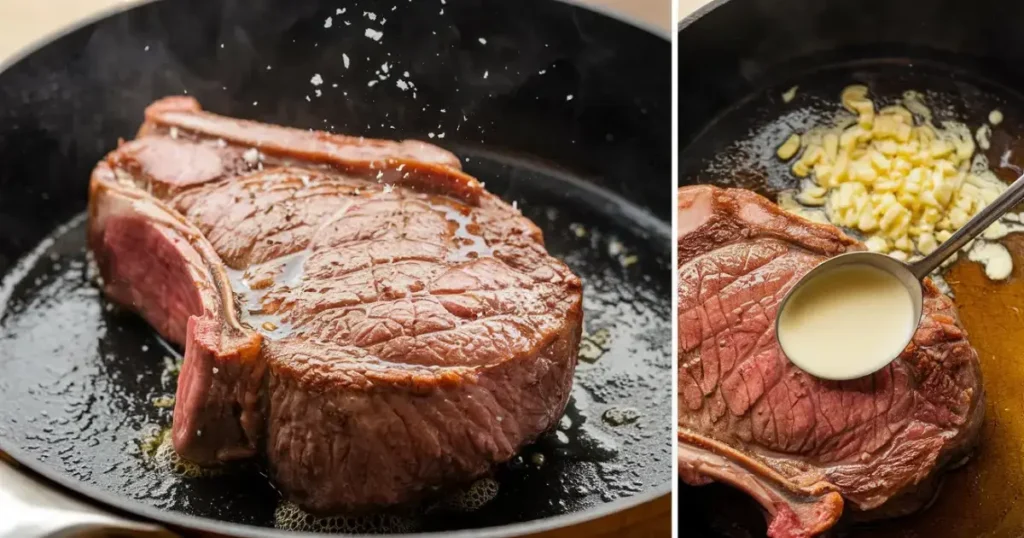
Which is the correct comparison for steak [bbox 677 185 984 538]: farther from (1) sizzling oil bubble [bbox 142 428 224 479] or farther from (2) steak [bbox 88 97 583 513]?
(1) sizzling oil bubble [bbox 142 428 224 479]

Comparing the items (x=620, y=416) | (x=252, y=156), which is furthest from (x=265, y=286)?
(x=620, y=416)

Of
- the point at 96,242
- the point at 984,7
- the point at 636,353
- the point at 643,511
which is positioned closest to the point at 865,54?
the point at 984,7

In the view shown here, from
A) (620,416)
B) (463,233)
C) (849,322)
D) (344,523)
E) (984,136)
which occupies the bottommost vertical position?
(344,523)

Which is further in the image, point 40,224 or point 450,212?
point 40,224

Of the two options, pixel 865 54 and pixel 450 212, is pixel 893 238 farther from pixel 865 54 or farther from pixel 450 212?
pixel 450 212

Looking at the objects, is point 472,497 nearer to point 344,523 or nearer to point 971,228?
point 344,523
